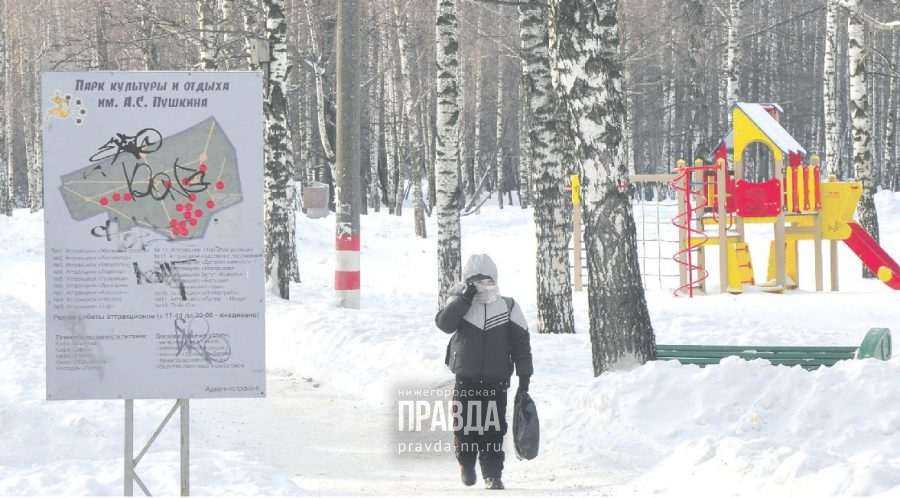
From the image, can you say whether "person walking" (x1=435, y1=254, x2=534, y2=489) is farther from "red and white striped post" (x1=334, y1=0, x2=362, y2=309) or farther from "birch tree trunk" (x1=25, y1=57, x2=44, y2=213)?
"birch tree trunk" (x1=25, y1=57, x2=44, y2=213)

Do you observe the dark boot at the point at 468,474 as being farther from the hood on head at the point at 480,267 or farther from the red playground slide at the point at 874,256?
the red playground slide at the point at 874,256

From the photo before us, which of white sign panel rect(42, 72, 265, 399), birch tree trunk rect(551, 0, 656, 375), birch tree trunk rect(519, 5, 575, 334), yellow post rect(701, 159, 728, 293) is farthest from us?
yellow post rect(701, 159, 728, 293)

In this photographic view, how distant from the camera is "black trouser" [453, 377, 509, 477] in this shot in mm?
6984

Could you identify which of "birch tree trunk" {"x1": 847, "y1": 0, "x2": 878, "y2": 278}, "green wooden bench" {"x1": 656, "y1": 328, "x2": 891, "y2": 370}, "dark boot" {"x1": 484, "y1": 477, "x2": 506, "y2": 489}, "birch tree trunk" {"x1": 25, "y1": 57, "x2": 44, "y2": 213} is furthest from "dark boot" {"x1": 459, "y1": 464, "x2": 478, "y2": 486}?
"birch tree trunk" {"x1": 25, "y1": 57, "x2": 44, "y2": 213}

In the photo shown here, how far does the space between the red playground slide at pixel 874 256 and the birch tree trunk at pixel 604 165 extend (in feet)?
34.9

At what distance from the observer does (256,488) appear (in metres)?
6.51

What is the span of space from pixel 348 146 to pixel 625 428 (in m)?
8.03

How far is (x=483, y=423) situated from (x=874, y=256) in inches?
523

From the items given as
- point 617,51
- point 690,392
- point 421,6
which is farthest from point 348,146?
point 421,6

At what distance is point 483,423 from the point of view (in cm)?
703

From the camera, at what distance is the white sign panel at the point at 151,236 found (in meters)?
6.07

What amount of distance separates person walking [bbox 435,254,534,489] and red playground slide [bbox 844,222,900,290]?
12957 mm

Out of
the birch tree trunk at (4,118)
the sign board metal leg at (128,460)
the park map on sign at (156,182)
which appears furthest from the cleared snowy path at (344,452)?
the birch tree trunk at (4,118)

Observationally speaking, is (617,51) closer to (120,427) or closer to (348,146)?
(120,427)
